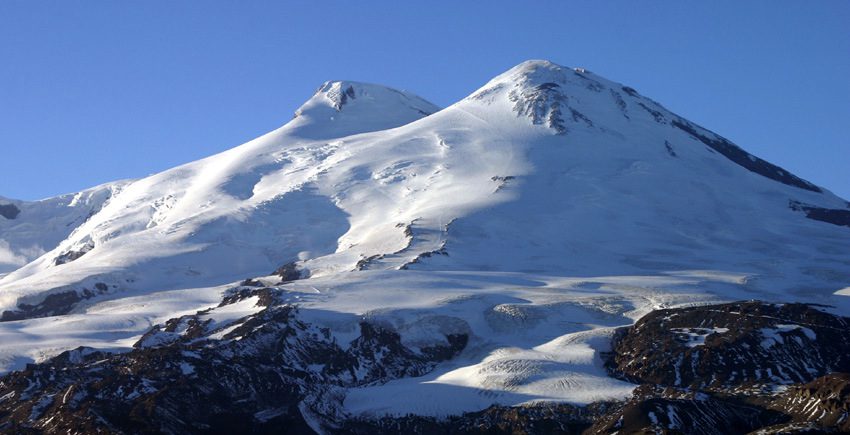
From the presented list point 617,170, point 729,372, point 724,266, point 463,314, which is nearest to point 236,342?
point 463,314

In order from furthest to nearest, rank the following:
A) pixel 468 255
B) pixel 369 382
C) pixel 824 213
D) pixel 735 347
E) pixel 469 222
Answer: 1. pixel 824 213
2. pixel 469 222
3. pixel 468 255
4. pixel 369 382
5. pixel 735 347

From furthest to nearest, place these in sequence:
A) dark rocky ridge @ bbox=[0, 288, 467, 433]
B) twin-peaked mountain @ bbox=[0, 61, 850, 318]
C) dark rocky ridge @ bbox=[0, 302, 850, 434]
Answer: twin-peaked mountain @ bbox=[0, 61, 850, 318] < dark rocky ridge @ bbox=[0, 288, 467, 433] < dark rocky ridge @ bbox=[0, 302, 850, 434]

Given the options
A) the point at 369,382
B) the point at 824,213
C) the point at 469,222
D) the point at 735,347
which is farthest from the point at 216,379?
the point at 824,213

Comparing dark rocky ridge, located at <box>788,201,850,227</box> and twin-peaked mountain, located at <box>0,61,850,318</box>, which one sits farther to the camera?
dark rocky ridge, located at <box>788,201,850,227</box>

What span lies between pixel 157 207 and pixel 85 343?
7497 centimetres

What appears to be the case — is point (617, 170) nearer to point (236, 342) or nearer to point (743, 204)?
point (743, 204)

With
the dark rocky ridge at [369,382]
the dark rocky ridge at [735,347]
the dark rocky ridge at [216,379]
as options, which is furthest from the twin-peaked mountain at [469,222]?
the dark rocky ridge at [216,379]

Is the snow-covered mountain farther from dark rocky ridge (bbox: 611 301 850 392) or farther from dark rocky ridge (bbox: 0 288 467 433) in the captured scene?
dark rocky ridge (bbox: 611 301 850 392)

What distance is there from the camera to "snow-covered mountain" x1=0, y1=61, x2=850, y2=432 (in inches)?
4269

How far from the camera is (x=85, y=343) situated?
12056 centimetres

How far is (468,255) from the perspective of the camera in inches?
5758

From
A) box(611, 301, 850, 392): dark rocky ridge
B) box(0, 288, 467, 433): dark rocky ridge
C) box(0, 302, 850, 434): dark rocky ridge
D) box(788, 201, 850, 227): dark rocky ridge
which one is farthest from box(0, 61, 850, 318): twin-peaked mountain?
box(0, 288, 467, 433): dark rocky ridge

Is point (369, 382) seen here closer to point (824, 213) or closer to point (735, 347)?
point (735, 347)

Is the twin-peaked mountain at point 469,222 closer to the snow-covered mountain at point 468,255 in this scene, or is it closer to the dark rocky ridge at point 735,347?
the snow-covered mountain at point 468,255
